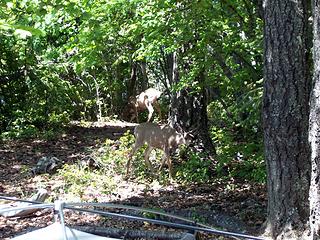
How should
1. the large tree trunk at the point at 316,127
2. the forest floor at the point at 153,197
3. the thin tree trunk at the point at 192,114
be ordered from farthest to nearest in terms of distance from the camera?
the thin tree trunk at the point at 192,114 < the forest floor at the point at 153,197 < the large tree trunk at the point at 316,127

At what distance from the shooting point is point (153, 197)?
7898 millimetres

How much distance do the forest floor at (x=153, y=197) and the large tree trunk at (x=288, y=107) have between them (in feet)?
2.58

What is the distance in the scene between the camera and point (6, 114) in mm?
14320

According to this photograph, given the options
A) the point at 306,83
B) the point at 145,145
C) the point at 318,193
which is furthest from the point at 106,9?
the point at 318,193

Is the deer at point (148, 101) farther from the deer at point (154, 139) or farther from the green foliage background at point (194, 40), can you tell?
the deer at point (154, 139)

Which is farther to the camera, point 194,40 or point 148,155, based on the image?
point 148,155

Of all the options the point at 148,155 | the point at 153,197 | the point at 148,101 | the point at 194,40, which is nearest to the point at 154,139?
the point at 148,155

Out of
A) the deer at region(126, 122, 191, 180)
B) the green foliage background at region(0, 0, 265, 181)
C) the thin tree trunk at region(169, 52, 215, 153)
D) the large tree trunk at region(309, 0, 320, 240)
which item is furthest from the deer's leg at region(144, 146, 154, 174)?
the large tree trunk at region(309, 0, 320, 240)

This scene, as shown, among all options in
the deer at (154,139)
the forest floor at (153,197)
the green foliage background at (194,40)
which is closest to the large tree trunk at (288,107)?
the forest floor at (153,197)

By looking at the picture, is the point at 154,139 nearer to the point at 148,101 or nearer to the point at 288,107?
the point at 288,107

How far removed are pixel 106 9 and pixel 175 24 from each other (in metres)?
1.12

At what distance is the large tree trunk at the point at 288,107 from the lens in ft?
17.1

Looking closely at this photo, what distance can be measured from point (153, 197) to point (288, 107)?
3.30m

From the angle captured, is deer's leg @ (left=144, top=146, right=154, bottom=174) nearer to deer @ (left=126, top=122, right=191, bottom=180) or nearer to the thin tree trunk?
deer @ (left=126, top=122, right=191, bottom=180)
